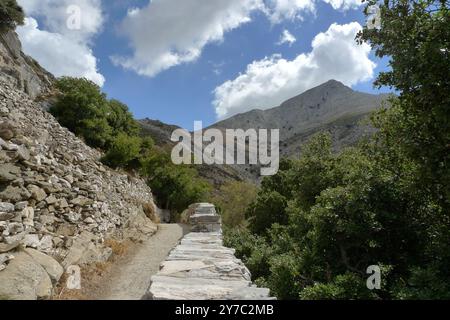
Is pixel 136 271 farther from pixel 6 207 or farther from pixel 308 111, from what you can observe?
pixel 308 111

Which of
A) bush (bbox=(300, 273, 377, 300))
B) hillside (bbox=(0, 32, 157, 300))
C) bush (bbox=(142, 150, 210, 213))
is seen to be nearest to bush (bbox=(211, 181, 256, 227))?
bush (bbox=(142, 150, 210, 213))

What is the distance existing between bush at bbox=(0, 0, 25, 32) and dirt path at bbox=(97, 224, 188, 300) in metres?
15.7

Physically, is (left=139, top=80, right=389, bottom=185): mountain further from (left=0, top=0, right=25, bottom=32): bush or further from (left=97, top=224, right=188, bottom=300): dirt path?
(left=97, top=224, right=188, bottom=300): dirt path

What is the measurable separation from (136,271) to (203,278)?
6103 mm


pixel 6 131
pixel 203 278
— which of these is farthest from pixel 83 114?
pixel 203 278

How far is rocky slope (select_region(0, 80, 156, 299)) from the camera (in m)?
5.96

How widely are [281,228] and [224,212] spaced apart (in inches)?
461

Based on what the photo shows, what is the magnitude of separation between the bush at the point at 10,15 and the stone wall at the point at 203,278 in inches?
794

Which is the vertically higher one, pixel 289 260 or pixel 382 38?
pixel 382 38

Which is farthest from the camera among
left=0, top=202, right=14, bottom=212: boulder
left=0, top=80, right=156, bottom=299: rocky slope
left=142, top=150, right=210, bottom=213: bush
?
left=142, top=150, right=210, bottom=213: bush
